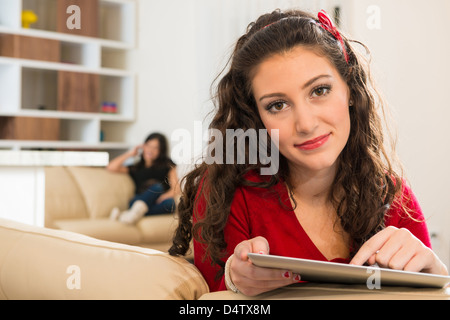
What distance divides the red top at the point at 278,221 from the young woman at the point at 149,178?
294cm

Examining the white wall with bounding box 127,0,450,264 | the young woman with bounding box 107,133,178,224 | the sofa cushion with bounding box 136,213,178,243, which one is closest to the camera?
the white wall with bounding box 127,0,450,264

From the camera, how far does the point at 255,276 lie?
648 mm

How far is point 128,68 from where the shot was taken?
16.7 feet

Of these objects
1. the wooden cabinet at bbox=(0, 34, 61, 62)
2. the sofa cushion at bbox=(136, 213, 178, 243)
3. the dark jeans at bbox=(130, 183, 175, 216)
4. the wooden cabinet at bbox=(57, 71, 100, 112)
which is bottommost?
the sofa cushion at bbox=(136, 213, 178, 243)

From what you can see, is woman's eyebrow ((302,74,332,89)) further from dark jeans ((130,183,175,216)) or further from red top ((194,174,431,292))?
dark jeans ((130,183,175,216))

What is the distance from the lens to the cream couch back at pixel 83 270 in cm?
68

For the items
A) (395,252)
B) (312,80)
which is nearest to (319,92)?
(312,80)

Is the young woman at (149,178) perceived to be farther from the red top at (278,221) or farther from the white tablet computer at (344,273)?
the white tablet computer at (344,273)

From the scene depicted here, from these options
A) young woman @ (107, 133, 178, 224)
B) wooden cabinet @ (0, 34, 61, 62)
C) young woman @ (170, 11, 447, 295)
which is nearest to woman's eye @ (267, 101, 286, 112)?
young woman @ (170, 11, 447, 295)

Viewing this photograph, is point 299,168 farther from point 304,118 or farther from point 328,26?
point 328,26

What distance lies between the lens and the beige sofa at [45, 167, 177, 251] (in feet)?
12.1

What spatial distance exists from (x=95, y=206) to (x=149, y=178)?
1.65 ft

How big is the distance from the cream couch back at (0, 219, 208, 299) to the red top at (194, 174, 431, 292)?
23 cm

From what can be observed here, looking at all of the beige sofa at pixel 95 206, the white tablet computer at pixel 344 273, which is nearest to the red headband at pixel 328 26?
the white tablet computer at pixel 344 273
